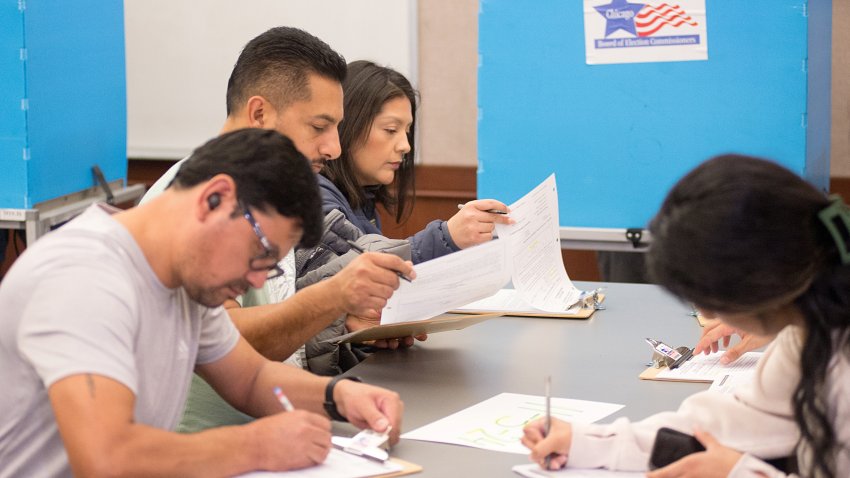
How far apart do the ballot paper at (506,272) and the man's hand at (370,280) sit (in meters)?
0.04

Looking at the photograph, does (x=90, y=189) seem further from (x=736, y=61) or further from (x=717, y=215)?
(x=717, y=215)

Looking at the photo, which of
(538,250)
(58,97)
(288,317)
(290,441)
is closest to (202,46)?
(58,97)

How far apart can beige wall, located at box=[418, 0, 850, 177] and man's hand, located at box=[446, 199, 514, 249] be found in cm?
207

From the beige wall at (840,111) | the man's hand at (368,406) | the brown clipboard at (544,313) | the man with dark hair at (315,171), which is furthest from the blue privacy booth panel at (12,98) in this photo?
the beige wall at (840,111)

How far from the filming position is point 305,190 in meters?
1.42

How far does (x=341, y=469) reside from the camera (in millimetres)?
1459

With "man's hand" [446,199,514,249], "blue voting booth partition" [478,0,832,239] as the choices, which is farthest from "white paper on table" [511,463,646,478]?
"blue voting booth partition" [478,0,832,239]

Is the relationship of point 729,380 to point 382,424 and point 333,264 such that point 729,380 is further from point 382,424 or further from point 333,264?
point 333,264

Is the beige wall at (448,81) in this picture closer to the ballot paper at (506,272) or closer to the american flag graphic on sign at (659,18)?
the american flag graphic on sign at (659,18)

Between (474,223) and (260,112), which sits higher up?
(260,112)

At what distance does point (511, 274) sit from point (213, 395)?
75 cm

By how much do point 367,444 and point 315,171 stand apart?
23.0 inches

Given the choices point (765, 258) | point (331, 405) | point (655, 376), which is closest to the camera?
point (765, 258)

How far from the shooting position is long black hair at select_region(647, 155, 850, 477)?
1.21 metres
